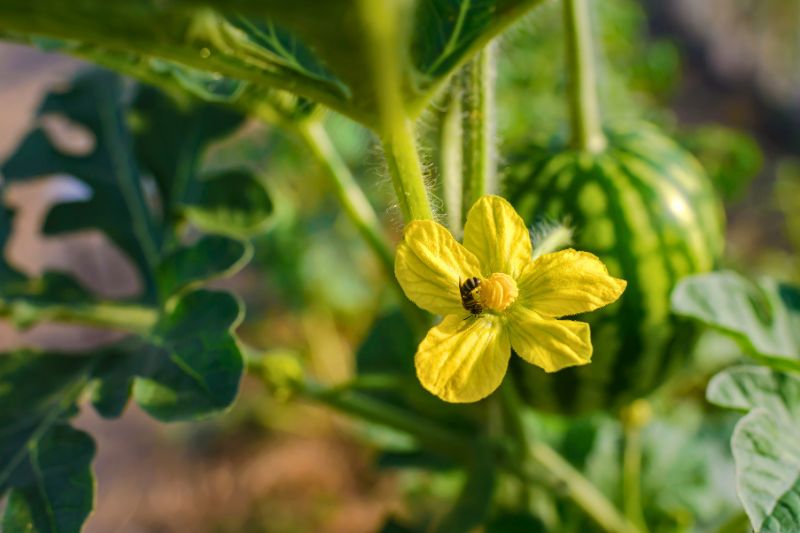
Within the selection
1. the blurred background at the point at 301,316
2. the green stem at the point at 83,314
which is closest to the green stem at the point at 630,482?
the green stem at the point at 83,314

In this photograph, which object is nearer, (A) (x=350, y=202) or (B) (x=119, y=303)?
(A) (x=350, y=202)

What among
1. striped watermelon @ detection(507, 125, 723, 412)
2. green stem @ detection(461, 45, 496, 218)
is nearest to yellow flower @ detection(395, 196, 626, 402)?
green stem @ detection(461, 45, 496, 218)

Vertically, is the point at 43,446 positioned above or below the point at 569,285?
below

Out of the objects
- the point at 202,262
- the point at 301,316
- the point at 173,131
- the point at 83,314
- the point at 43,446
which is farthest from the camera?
the point at 301,316

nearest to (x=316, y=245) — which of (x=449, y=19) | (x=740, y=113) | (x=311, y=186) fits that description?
(x=311, y=186)

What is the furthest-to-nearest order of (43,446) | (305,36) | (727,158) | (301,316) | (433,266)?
(301,316), (727,158), (43,446), (433,266), (305,36)

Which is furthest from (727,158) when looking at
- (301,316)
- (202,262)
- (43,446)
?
(301,316)

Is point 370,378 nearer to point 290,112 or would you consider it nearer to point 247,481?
point 290,112

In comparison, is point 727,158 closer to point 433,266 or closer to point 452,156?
point 452,156
